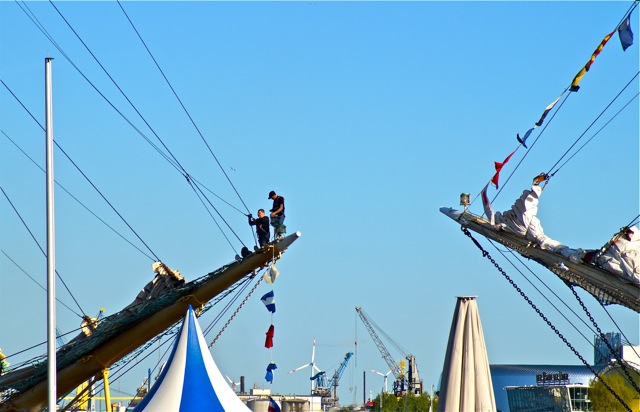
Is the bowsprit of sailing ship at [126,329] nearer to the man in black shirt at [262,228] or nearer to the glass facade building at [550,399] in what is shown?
the man in black shirt at [262,228]

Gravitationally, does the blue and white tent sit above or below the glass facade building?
below

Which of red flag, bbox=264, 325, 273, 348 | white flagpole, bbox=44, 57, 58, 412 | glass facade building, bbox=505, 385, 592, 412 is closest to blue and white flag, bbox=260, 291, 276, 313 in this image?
red flag, bbox=264, 325, 273, 348

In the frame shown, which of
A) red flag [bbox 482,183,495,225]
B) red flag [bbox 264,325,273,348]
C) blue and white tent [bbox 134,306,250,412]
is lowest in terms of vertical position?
blue and white tent [bbox 134,306,250,412]

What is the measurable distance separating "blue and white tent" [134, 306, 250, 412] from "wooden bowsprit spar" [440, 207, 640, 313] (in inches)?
267

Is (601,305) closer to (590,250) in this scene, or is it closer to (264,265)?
(590,250)

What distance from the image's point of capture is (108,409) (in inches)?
1339

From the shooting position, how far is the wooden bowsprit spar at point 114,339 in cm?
3303

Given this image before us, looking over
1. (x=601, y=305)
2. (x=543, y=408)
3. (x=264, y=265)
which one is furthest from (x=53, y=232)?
(x=543, y=408)

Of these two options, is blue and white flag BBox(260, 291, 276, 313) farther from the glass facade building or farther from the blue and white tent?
the glass facade building

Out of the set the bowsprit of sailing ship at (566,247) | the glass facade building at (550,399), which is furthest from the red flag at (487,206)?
the glass facade building at (550,399)

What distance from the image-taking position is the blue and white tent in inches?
1110

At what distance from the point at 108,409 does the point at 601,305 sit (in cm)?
1234

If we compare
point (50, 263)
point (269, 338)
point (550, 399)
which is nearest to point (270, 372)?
point (269, 338)

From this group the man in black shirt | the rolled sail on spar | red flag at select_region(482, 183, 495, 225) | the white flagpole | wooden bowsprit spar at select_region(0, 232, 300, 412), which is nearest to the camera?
the white flagpole
